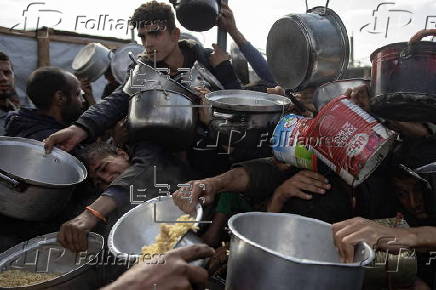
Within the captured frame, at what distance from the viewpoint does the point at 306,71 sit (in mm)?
2428

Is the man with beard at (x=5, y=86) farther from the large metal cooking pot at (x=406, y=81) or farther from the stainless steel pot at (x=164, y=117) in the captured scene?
the large metal cooking pot at (x=406, y=81)

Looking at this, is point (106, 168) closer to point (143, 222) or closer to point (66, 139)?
point (66, 139)

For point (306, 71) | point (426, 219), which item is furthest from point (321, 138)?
point (306, 71)

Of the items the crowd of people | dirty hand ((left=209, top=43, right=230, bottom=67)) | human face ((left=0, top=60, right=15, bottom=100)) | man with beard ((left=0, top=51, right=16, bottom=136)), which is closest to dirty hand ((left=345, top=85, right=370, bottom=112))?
the crowd of people

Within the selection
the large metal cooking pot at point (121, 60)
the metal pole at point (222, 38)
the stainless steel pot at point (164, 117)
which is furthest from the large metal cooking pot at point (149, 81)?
the large metal cooking pot at point (121, 60)

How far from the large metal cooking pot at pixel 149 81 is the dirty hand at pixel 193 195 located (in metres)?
0.63

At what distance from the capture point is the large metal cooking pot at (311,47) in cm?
236

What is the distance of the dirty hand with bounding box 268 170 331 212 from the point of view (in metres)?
1.99

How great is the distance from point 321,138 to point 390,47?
0.50 meters

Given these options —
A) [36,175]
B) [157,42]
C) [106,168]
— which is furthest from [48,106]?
[157,42]

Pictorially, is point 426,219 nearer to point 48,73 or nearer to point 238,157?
point 238,157

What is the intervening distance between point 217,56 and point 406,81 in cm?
161

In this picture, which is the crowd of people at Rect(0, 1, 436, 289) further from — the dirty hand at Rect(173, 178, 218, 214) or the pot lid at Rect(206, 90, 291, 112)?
the pot lid at Rect(206, 90, 291, 112)

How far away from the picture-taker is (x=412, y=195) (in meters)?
1.93
